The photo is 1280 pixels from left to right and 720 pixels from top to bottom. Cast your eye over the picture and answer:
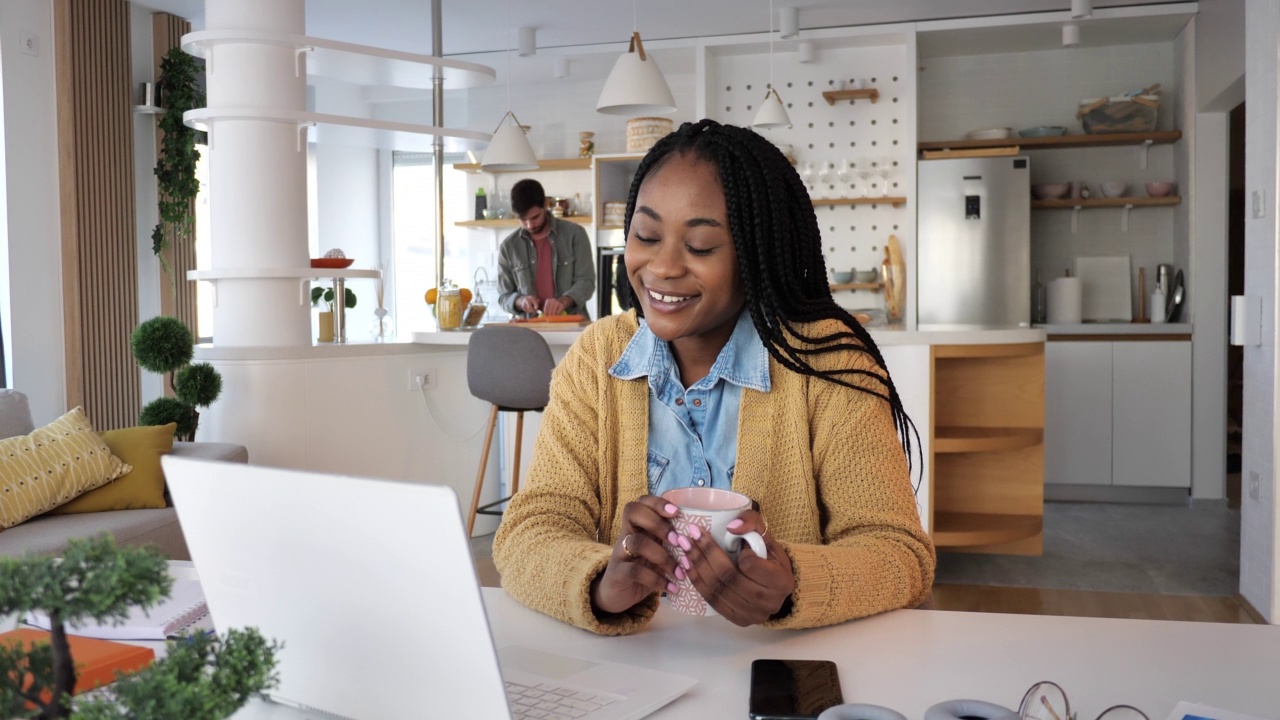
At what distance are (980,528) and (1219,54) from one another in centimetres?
296

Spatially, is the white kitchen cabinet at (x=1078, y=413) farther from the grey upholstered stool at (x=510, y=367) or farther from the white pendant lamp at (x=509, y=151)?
the grey upholstered stool at (x=510, y=367)

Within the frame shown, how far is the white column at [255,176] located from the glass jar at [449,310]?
835mm

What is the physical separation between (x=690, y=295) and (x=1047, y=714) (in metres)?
0.63

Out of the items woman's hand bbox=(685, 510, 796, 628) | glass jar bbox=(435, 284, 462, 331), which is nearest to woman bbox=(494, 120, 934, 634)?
woman's hand bbox=(685, 510, 796, 628)

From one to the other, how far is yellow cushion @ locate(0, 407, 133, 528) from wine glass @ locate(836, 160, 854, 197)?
418 centimetres

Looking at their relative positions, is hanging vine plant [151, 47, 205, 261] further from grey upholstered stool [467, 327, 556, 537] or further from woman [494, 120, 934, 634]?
woman [494, 120, 934, 634]

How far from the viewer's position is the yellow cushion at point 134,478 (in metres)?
2.93

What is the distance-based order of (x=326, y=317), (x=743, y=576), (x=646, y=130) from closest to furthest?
(x=743, y=576), (x=326, y=317), (x=646, y=130)

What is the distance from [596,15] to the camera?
225 inches

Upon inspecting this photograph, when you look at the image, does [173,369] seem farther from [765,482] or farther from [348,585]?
[348,585]

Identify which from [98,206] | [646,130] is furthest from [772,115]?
[98,206]

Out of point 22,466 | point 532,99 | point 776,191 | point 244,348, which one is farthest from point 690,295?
point 532,99

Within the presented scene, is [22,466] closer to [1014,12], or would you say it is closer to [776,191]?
[776,191]

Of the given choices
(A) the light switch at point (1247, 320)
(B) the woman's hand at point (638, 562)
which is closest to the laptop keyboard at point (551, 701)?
(B) the woman's hand at point (638, 562)
